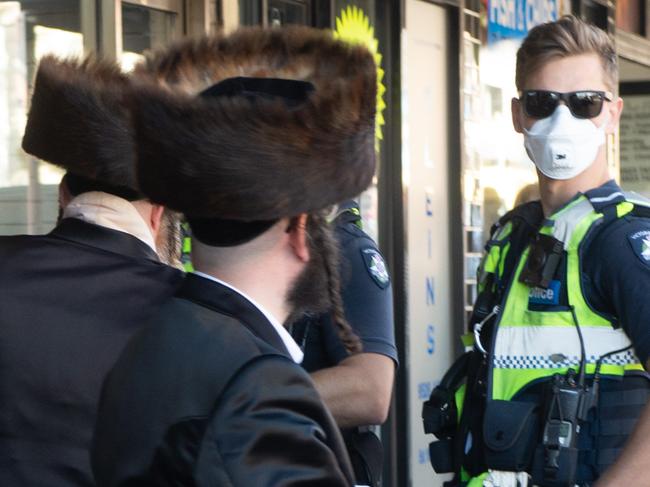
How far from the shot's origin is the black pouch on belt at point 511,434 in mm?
2986

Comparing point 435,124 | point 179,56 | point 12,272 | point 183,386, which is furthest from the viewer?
point 435,124

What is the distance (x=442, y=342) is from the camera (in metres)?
7.30

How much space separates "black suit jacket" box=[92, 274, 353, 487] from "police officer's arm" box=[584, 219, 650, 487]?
105cm

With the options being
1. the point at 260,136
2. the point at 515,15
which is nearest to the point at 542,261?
A: the point at 260,136

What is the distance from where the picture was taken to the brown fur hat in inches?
72.7

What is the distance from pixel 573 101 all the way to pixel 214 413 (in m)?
1.84

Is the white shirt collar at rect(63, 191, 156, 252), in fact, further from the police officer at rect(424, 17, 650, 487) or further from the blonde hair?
the blonde hair

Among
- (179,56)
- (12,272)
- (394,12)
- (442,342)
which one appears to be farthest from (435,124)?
(179,56)

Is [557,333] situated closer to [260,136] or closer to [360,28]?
[260,136]

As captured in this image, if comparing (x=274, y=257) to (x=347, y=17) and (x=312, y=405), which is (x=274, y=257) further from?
(x=347, y=17)

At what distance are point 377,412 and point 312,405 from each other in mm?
1481

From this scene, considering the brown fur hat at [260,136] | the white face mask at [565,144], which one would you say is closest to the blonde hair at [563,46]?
the white face mask at [565,144]

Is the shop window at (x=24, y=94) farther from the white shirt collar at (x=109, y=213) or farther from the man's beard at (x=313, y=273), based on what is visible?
the man's beard at (x=313, y=273)

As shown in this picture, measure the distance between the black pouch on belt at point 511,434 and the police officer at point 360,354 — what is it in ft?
1.00
